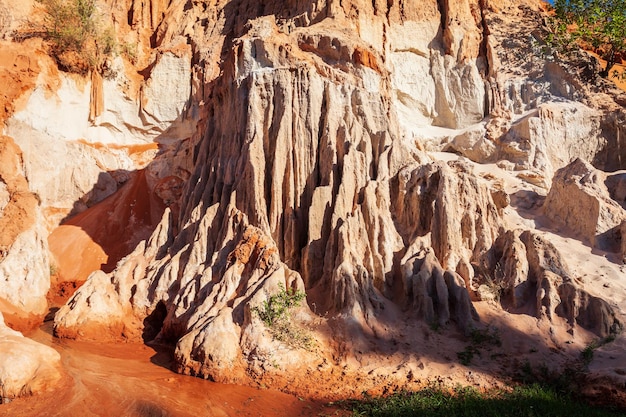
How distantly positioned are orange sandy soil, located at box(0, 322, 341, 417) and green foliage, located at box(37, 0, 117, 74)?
915 inches

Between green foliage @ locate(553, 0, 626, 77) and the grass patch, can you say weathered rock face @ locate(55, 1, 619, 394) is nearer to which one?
the grass patch

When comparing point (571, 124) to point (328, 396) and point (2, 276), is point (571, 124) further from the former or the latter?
point (2, 276)

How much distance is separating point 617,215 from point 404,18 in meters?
16.5

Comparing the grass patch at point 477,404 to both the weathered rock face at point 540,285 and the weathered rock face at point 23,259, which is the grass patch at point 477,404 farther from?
the weathered rock face at point 23,259

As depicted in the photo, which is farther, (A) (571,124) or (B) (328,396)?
(A) (571,124)

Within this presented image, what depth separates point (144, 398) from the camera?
8.81 m

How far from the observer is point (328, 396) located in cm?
934

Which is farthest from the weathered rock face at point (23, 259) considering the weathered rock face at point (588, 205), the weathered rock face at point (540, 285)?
the weathered rock face at point (588, 205)

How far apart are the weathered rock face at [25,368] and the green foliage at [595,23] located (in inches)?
1101

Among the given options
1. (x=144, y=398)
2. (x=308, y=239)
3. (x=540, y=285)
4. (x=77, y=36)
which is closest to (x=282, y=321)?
(x=144, y=398)

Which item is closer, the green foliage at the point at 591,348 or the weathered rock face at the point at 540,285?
the green foliage at the point at 591,348

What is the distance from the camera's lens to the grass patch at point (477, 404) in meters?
8.00

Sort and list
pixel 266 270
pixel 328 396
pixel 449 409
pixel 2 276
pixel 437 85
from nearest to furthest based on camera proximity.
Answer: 1. pixel 449 409
2. pixel 328 396
3. pixel 266 270
4. pixel 2 276
5. pixel 437 85

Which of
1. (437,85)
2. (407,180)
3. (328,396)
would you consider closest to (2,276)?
(328,396)
